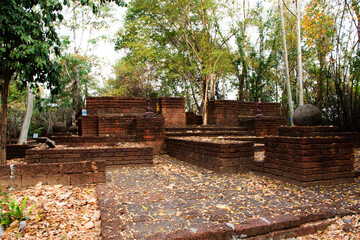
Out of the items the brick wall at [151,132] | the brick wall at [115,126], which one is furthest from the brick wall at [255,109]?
the brick wall at [115,126]

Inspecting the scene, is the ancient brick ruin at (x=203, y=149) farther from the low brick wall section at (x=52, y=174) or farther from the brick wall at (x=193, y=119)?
the brick wall at (x=193, y=119)

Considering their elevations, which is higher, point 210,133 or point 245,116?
point 245,116

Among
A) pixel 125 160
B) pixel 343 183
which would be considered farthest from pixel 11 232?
pixel 343 183

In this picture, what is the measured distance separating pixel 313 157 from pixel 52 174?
13.9 feet

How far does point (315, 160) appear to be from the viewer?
434 centimetres

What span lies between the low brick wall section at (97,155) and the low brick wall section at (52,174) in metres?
1.86

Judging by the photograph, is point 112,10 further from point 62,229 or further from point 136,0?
point 62,229

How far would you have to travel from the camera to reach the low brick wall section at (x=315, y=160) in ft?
14.1

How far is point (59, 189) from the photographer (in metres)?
3.99

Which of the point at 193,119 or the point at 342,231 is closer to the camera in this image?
the point at 342,231

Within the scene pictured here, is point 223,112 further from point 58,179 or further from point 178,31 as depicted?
point 58,179

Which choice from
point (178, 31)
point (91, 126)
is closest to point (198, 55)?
point (178, 31)

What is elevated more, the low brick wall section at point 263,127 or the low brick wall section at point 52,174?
the low brick wall section at point 263,127

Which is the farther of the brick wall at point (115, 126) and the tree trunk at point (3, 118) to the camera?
the brick wall at point (115, 126)
